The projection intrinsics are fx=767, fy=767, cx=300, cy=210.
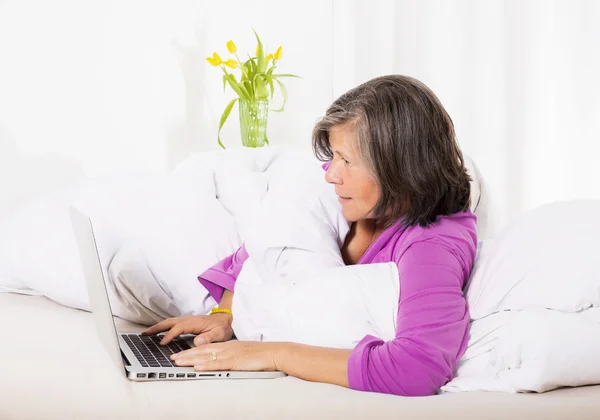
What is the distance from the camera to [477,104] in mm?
3041

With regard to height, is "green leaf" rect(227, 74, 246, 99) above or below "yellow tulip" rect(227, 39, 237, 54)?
below

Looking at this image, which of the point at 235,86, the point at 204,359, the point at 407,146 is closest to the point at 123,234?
the point at 204,359

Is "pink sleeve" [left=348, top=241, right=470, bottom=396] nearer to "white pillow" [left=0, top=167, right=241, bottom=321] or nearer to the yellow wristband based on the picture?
the yellow wristband

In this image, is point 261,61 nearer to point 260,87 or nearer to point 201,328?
point 260,87

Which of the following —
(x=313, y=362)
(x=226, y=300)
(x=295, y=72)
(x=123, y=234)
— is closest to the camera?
(x=313, y=362)

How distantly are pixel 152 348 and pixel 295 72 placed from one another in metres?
1.81

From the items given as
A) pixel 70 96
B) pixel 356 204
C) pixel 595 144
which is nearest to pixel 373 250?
pixel 356 204

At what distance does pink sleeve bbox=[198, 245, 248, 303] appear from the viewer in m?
1.64

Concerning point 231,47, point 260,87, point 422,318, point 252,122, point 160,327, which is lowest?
point 160,327

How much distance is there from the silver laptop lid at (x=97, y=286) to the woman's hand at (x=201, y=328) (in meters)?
0.15

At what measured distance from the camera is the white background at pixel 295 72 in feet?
8.39

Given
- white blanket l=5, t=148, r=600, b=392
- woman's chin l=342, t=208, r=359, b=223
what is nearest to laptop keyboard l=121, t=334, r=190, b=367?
white blanket l=5, t=148, r=600, b=392

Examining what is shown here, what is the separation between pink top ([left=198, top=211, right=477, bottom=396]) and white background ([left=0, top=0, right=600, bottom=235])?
1.53 m

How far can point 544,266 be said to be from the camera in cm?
130
